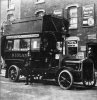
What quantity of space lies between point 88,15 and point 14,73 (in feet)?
27.2

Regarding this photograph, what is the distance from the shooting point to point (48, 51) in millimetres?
11578

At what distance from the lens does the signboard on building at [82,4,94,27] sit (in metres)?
18.0

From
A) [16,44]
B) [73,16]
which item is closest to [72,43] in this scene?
[73,16]

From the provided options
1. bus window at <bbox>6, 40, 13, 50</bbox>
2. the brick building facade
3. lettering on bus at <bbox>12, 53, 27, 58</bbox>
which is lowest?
lettering on bus at <bbox>12, 53, 27, 58</bbox>

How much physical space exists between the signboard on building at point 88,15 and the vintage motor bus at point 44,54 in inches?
228

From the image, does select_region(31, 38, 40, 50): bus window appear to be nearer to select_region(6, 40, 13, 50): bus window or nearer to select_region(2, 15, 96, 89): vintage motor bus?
select_region(2, 15, 96, 89): vintage motor bus

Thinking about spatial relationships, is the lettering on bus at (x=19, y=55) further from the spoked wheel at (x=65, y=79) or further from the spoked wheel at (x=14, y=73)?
the spoked wheel at (x=65, y=79)

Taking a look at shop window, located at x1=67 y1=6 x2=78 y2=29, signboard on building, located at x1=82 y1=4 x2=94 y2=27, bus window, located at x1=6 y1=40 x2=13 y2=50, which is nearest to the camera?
bus window, located at x1=6 y1=40 x2=13 y2=50

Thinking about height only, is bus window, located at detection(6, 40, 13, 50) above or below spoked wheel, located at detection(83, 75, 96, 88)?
above

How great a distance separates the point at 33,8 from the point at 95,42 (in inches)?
288

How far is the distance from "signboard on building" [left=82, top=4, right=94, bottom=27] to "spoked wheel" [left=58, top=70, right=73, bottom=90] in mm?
8556

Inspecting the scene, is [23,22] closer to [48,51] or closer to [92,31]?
[48,51]

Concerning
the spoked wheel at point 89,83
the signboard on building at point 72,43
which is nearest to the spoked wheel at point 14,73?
the spoked wheel at point 89,83

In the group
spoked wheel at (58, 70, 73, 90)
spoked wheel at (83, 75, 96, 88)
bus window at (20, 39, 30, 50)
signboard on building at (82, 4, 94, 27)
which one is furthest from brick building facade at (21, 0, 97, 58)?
spoked wheel at (58, 70, 73, 90)
